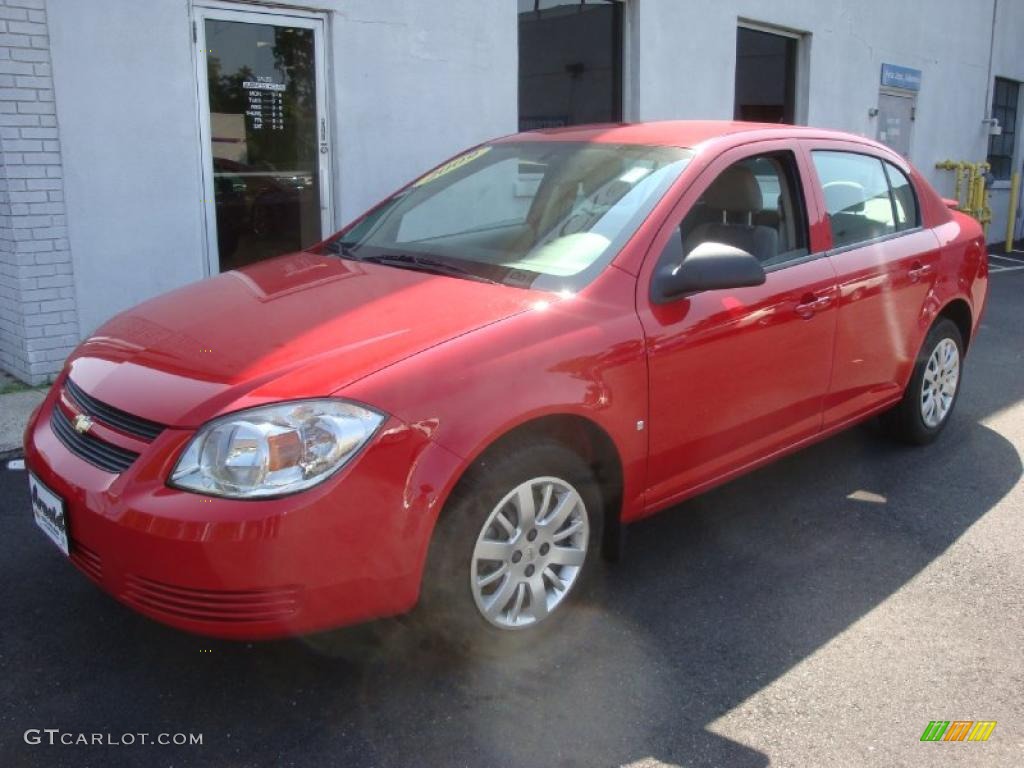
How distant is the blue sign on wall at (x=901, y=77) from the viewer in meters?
12.7

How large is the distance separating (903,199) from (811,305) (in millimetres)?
1358

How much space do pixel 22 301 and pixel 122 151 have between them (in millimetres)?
1064

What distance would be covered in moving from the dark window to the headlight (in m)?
9.35

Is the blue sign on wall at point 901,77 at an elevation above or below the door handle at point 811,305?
above

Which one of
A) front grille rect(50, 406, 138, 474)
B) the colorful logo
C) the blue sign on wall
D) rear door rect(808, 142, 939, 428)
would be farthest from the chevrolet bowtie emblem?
the blue sign on wall

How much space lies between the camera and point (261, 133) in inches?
261

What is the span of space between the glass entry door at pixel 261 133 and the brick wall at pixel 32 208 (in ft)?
3.13

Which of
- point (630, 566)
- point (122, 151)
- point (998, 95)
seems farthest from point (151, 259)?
point (998, 95)

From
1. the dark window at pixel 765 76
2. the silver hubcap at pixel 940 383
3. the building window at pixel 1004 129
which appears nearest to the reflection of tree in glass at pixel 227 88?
the silver hubcap at pixel 940 383

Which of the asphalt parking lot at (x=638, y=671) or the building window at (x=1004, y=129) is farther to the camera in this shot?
the building window at (x=1004, y=129)

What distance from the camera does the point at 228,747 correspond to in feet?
8.38

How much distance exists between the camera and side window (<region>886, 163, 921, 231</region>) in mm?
4668

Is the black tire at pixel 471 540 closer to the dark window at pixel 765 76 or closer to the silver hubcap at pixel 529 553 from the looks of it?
the silver hubcap at pixel 529 553

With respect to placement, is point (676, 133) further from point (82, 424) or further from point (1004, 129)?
point (1004, 129)
